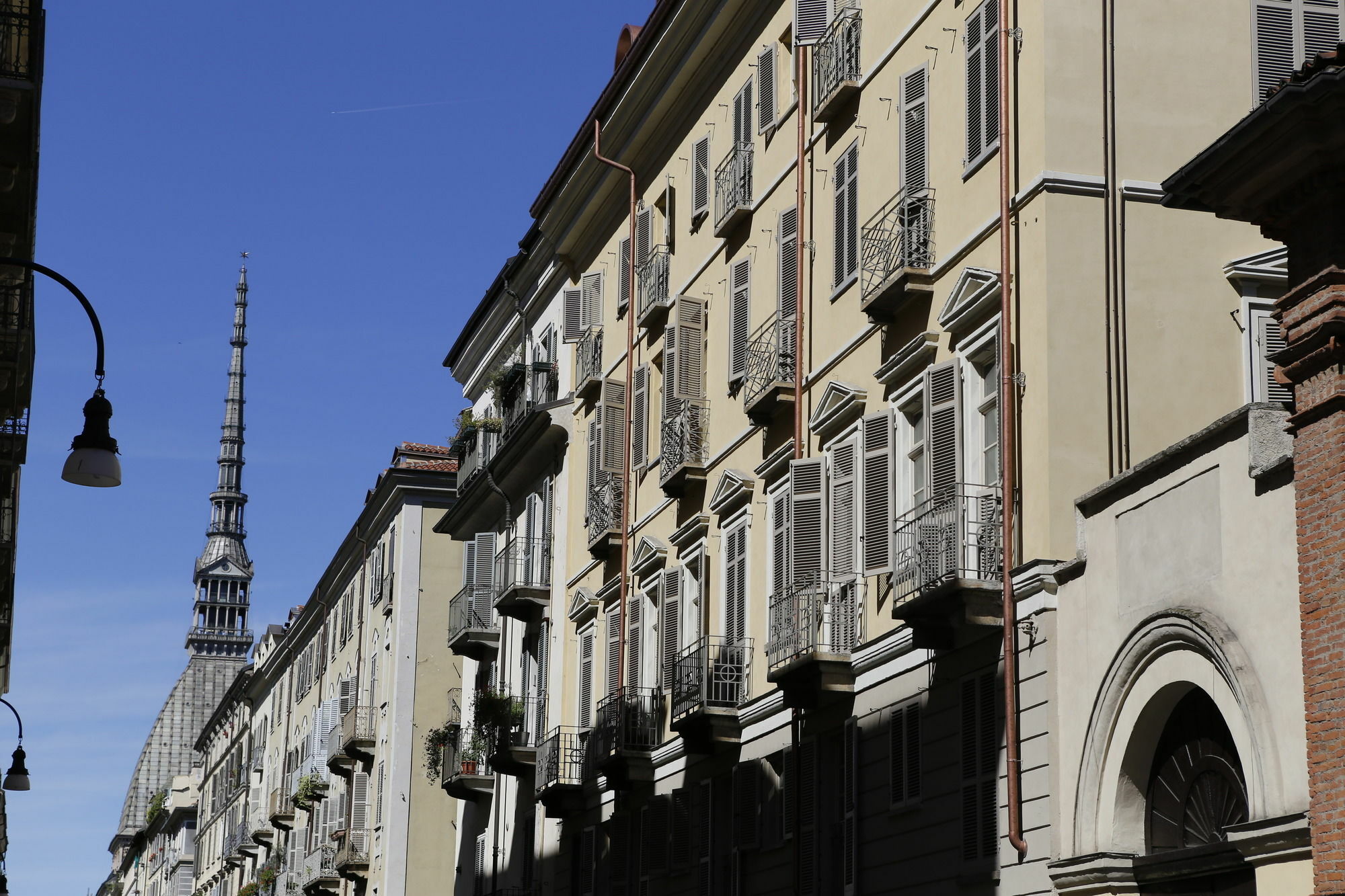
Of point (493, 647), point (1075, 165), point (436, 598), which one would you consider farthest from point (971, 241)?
point (436, 598)

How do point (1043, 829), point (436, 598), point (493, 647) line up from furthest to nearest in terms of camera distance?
point (436, 598) → point (493, 647) → point (1043, 829)

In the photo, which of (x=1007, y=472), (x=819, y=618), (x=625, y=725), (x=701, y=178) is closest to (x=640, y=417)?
(x=701, y=178)

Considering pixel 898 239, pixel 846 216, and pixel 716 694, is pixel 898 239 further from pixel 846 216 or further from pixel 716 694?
pixel 716 694

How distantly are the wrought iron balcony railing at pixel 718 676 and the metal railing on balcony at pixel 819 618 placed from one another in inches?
112

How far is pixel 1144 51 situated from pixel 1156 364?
131 inches

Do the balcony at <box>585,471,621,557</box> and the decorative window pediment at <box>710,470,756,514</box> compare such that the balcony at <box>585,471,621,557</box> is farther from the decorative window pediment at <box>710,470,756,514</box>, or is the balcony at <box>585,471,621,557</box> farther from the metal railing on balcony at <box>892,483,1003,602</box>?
the metal railing on balcony at <box>892,483,1003,602</box>

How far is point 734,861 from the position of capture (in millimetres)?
27547

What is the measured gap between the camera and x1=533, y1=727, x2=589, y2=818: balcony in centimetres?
3497

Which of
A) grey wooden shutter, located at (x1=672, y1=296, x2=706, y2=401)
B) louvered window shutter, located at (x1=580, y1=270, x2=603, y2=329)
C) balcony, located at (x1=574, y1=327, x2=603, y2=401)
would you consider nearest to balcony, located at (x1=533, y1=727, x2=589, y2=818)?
balcony, located at (x1=574, y1=327, x2=603, y2=401)

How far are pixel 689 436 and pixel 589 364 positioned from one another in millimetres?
7665

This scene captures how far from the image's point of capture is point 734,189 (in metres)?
29.4

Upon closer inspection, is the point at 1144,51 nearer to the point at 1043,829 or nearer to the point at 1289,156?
the point at 1289,156

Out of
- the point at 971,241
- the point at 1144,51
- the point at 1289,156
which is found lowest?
the point at 1289,156

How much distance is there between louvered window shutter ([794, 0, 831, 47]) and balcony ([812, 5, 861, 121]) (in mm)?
146
